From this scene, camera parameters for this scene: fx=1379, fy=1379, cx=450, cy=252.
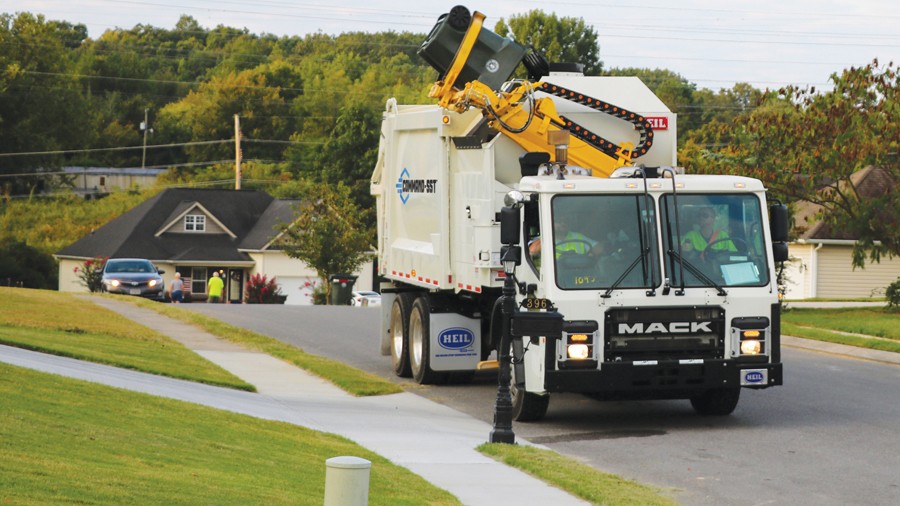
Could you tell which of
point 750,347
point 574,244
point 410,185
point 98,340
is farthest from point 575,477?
point 98,340

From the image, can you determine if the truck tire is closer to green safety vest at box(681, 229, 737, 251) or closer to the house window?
green safety vest at box(681, 229, 737, 251)

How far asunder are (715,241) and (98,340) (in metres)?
10.9

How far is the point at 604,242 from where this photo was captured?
14.7m

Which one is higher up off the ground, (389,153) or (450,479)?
(389,153)

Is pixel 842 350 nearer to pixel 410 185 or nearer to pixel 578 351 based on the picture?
pixel 410 185

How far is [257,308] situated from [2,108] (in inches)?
2623

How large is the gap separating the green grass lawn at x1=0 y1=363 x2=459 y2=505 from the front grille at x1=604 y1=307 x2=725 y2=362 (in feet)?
10.1

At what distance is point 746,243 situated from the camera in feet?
49.0

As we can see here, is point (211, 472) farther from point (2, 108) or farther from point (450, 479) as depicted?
point (2, 108)

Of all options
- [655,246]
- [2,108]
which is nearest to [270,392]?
[655,246]

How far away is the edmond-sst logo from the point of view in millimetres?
18808

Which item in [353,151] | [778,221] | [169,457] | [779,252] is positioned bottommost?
[169,457]

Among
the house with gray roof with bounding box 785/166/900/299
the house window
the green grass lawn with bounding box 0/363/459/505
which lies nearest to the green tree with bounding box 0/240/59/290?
the house window

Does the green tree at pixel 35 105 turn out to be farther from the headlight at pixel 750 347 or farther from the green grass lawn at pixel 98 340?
the headlight at pixel 750 347
